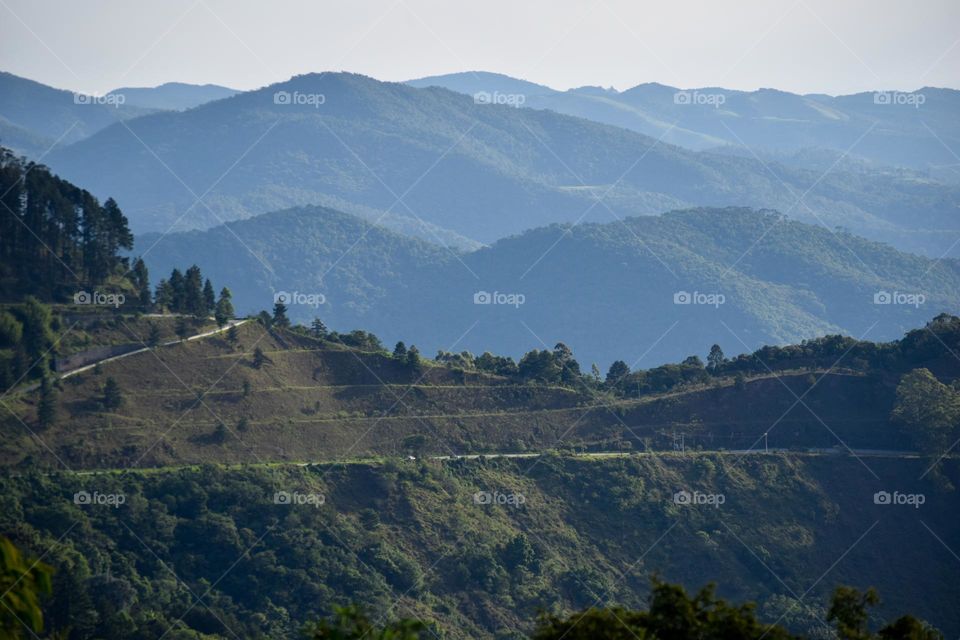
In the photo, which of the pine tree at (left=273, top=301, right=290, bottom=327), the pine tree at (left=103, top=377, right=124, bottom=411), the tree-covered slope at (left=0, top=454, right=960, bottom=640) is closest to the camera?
the tree-covered slope at (left=0, top=454, right=960, bottom=640)

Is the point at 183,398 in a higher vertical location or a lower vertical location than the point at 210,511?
higher

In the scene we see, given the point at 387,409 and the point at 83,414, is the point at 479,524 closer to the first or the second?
the point at 387,409

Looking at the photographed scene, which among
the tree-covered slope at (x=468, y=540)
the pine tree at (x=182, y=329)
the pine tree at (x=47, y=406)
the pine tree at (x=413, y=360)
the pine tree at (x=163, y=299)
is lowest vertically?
the tree-covered slope at (x=468, y=540)

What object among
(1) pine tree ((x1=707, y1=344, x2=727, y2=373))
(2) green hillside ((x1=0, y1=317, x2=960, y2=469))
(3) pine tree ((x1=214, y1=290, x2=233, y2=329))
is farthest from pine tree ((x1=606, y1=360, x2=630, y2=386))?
(3) pine tree ((x1=214, y1=290, x2=233, y2=329))

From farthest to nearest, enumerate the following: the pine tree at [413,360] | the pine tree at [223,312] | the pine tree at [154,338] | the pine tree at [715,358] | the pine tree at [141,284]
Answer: the pine tree at [715,358]
the pine tree at [413,360]
the pine tree at [141,284]
the pine tree at [223,312]
the pine tree at [154,338]

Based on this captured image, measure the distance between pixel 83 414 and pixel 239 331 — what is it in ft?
39.3

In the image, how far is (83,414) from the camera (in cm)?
6525

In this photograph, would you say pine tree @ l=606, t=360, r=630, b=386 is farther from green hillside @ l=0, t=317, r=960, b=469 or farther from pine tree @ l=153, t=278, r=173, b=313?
pine tree @ l=153, t=278, r=173, b=313

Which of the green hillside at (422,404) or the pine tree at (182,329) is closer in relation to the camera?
the green hillside at (422,404)

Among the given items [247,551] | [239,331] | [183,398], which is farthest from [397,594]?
[239,331]

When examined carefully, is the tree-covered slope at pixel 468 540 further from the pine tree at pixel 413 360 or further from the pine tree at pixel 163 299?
the pine tree at pixel 163 299

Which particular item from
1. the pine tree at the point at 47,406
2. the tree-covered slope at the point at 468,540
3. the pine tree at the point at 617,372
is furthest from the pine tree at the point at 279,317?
the pine tree at the point at 617,372

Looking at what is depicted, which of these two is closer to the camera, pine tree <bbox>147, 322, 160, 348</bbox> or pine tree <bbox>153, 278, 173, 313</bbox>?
pine tree <bbox>147, 322, 160, 348</bbox>

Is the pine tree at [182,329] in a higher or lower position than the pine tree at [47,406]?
higher
